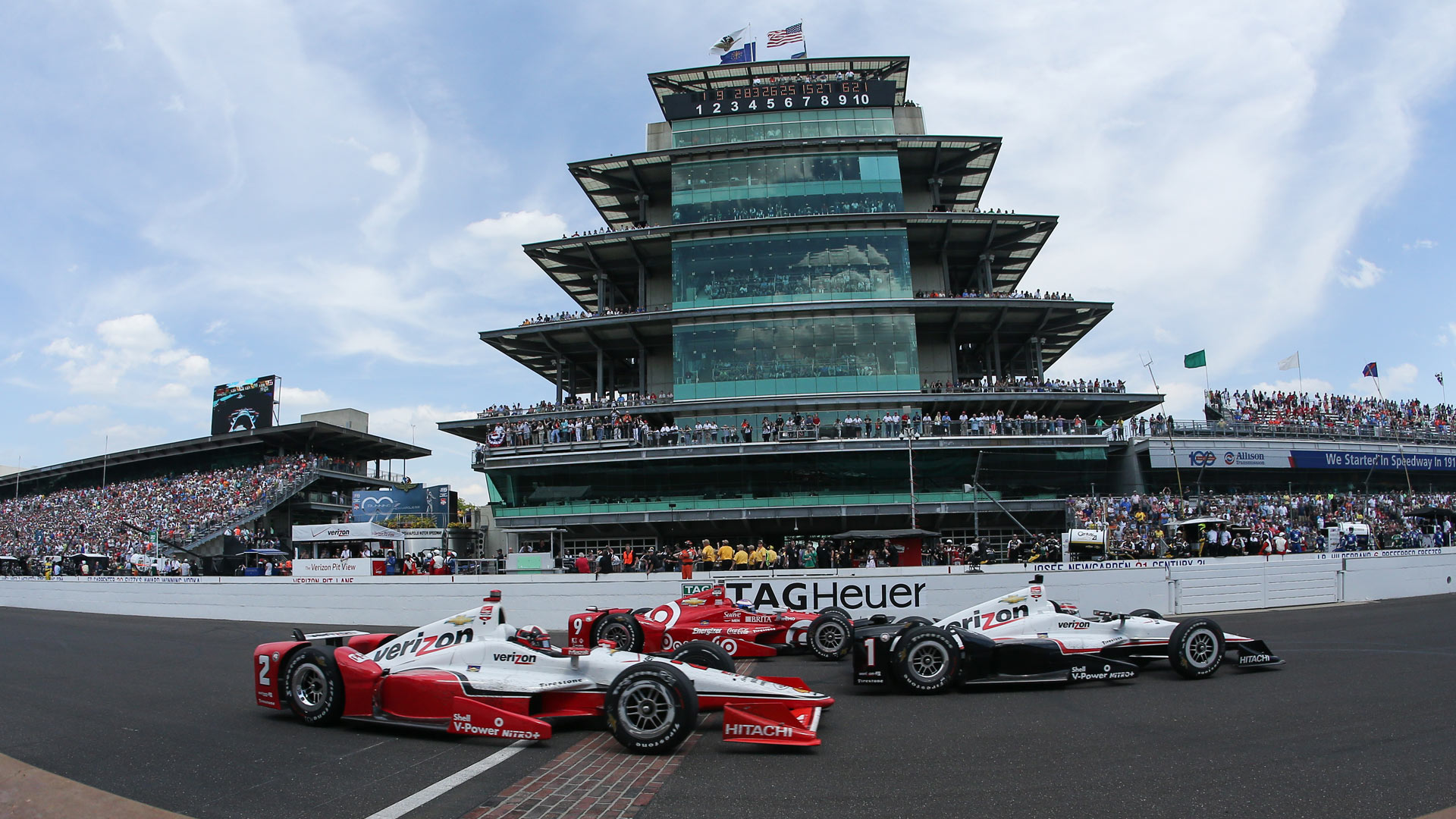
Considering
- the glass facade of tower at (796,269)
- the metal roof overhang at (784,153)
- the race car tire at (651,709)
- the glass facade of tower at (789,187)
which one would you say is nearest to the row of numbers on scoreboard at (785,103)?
the metal roof overhang at (784,153)

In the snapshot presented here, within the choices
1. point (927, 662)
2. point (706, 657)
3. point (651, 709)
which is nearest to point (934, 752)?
point (651, 709)

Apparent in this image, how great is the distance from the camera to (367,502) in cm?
4488

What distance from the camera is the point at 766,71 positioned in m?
51.9

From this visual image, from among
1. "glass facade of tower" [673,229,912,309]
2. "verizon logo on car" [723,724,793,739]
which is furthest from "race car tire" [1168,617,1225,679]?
"glass facade of tower" [673,229,912,309]

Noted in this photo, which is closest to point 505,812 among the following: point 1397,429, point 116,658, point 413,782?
point 413,782

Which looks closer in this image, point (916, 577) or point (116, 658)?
point (116, 658)

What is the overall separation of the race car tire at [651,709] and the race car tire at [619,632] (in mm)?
5455

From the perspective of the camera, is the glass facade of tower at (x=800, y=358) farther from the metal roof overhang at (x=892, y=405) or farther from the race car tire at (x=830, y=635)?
the race car tire at (x=830, y=635)

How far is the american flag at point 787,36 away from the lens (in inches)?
1959

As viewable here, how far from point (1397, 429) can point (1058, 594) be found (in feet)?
127

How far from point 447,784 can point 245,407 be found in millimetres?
65727

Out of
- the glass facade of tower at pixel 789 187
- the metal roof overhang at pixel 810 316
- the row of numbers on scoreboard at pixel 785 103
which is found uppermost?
the row of numbers on scoreboard at pixel 785 103

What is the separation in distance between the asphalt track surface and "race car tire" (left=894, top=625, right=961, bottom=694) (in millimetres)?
193

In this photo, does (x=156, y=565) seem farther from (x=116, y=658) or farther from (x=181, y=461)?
(x=181, y=461)
